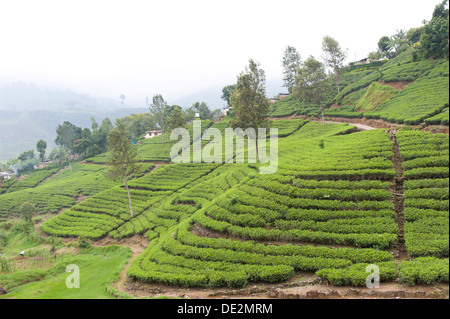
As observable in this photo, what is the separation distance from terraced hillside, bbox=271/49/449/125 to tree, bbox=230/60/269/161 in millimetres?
14323

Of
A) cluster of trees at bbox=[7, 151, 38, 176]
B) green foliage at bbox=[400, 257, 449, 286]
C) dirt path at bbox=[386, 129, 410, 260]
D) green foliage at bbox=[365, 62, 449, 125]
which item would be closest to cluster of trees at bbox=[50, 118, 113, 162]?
cluster of trees at bbox=[7, 151, 38, 176]

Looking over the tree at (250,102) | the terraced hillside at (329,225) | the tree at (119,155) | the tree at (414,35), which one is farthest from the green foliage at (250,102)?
the tree at (414,35)

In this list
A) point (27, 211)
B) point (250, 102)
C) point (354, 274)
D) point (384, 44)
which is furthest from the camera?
point (384, 44)

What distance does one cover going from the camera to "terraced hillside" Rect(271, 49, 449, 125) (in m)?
24.9

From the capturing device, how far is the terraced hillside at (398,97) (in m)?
24.9

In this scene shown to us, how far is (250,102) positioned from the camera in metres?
25.8

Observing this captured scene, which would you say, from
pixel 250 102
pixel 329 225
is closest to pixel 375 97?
pixel 250 102

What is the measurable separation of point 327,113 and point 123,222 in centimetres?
3962

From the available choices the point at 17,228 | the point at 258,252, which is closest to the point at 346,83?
the point at 258,252

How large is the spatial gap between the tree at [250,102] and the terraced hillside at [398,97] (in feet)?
47.0

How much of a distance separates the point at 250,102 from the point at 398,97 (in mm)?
23261

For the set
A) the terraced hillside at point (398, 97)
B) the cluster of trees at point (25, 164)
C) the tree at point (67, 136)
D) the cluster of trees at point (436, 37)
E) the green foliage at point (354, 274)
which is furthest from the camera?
the tree at point (67, 136)

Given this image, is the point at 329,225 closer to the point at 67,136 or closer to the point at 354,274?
the point at 354,274

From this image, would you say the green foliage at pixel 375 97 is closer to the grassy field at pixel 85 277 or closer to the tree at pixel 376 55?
the tree at pixel 376 55
